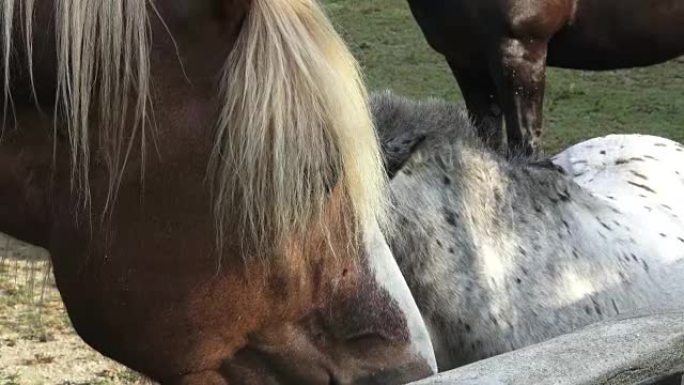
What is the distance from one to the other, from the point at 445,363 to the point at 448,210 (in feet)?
0.75

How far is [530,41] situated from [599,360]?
114 inches

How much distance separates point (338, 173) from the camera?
1334mm

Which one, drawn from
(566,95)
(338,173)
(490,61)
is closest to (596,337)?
(338,173)

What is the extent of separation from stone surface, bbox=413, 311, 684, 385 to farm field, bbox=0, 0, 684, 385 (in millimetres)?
588

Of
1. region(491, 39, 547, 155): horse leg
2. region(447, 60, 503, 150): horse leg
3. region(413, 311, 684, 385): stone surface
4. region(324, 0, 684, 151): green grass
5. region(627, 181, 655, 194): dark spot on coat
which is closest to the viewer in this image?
region(413, 311, 684, 385): stone surface

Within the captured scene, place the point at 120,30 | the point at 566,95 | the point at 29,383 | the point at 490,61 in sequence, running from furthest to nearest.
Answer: the point at 566,95
the point at 490,61
the point at 29,383
the point at 120,30

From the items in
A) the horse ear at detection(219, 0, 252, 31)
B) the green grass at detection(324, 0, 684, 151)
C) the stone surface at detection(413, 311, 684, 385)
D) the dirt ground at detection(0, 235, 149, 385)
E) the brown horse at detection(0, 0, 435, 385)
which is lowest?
the green grass at detection(324, 0, 684, 151)

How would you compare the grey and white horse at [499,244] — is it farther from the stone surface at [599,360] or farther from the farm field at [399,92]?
the farm field at [399,92]

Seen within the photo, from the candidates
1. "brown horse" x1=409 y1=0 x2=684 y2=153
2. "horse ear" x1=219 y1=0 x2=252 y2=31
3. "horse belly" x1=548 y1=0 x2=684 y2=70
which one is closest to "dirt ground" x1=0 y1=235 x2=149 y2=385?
"brown horse" x1=409 y1=0 x2=684 y2=153

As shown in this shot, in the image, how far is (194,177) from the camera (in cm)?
128

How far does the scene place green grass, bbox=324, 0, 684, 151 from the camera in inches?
233

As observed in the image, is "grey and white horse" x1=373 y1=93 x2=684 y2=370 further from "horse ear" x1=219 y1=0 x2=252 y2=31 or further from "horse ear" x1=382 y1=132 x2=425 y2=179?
"horse ear" x1=219 y1=0 x2=252 y2=31

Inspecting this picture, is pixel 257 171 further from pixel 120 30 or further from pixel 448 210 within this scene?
pixel 448 210

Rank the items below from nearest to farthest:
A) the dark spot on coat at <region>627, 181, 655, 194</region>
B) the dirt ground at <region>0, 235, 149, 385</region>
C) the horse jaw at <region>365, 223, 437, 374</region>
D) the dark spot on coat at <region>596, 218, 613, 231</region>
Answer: the horse jaw at <region>365, 223, 437, 374</region>, the dark spot on coat at <region>596, 218, 613, 231</region>, the dark spot on coat at <region>627, 181, 655, 194</region>, the dirt ground at <region>0, 235, 149, 385</region>
